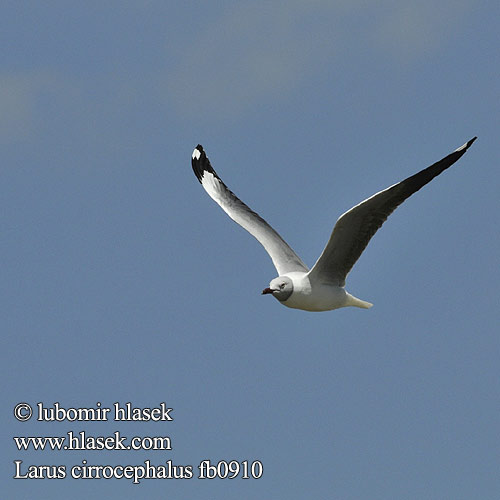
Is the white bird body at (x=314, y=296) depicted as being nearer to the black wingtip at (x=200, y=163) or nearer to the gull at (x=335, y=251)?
the gull at (x=335, y=251)

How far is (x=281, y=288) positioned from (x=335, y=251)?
970 millimetres

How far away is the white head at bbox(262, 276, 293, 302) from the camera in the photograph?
695 inches

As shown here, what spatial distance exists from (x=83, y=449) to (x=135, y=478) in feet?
3.02

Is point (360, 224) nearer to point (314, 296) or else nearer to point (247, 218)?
point (314, 296)

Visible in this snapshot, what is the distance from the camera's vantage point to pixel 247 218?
21.0 m

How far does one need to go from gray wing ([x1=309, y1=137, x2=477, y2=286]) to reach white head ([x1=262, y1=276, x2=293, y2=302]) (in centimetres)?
36

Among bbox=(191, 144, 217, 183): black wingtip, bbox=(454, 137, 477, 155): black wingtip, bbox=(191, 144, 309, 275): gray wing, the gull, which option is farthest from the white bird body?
bbox=(191, 144, 217, 183): black wingtip

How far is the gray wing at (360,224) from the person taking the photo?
53.2 feet

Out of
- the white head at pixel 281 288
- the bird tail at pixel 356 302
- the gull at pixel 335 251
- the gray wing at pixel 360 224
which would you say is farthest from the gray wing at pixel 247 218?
the gray wing at pixel 360 224

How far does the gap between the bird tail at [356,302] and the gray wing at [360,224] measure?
15.8 inches

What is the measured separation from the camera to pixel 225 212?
845 inches

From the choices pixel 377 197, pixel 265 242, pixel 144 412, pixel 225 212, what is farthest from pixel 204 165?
pixel 377 197

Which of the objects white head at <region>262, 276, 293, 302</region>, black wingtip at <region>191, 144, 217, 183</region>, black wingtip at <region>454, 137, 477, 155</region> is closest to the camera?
black wingtip at <region>454, 137, 477, 155</region>

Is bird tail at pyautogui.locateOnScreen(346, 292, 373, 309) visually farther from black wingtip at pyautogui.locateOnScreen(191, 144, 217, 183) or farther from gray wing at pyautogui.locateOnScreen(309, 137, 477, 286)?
black wingtip at pyautogui.locateOnScreen(191, 144, 217, 183)
